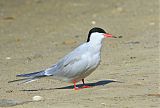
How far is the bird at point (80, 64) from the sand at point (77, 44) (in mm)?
186

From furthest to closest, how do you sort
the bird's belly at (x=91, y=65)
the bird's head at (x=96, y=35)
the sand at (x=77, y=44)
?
the bird's head at (x=96, y=35), the bird's belly at (x=91, y=65), the sand at (x=77, y=44)

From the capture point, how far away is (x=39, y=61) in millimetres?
11023

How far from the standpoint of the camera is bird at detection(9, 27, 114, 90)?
8273 mm

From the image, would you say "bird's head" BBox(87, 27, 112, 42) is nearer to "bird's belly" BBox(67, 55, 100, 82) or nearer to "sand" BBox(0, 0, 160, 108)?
"bird's belly" BBox(67, 55, 100, 82)

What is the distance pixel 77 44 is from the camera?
12.8m

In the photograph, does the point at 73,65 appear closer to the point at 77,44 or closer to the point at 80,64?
the point at 80,64

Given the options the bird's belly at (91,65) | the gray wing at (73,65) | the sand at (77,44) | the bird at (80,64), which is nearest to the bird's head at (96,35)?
the bird at (80,64)

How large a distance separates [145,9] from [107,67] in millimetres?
7290

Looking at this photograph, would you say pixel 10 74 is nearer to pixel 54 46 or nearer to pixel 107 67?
pixel 107 67

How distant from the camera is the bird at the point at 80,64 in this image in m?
8.27

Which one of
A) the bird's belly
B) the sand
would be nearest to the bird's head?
the bird's belly

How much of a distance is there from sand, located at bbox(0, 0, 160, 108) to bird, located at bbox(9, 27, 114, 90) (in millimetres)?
186

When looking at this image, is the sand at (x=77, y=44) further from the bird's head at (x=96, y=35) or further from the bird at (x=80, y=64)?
the bird's head at (x=96, y=35)

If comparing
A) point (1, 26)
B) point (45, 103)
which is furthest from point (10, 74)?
point (1, 26)
